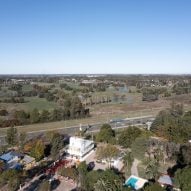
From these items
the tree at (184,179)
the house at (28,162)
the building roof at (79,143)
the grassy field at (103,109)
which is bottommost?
the grassy field at (103,109)

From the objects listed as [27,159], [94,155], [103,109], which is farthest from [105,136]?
[103,109]

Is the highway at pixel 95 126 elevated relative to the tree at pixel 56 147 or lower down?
lower down

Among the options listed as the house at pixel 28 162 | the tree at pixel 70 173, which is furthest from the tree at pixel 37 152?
the tree at pixel 70 173

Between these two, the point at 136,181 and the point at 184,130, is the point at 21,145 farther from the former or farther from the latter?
the point at 184,130

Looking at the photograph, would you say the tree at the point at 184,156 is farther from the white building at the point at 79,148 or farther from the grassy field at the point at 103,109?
the grassy field at the point at 103,109

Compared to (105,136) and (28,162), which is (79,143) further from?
(28,162)

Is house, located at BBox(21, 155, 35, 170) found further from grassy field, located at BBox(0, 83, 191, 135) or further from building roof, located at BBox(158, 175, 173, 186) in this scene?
grassy field, located at BBox(0, 83, 191, 135)
